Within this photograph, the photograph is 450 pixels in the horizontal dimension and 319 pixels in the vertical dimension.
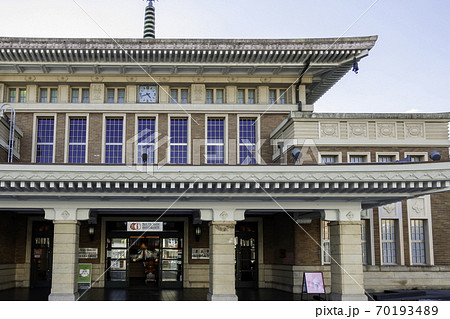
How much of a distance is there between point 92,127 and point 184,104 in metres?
4.72

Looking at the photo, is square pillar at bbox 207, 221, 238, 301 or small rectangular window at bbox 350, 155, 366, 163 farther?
small rectangular window at bbox 350, 155, 366, 163

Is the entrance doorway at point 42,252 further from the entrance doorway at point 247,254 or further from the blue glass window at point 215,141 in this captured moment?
the entrance doorway at point 247,254

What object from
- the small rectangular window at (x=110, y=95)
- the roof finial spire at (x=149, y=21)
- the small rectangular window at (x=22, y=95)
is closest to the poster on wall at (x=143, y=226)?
the small rectangular window at (x=110, y=95)

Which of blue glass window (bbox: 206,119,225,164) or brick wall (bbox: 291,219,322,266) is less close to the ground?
blue glass window (bbox: 206,119,225,164)

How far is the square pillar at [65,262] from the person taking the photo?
17672 millimetres

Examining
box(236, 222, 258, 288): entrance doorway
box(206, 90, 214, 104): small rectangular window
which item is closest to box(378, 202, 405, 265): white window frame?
box(236, 222, 258, 288): entrance doorway

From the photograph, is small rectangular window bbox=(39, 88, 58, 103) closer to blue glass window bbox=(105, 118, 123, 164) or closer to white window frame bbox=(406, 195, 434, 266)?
blue glass window bbox=(105, 118, 123, 164)

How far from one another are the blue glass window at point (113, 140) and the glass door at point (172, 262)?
491 centimetres

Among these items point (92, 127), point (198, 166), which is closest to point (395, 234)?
point (198, 166)

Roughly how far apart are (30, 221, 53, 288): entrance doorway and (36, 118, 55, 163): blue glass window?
3.43 meters

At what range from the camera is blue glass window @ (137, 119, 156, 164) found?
965 inches

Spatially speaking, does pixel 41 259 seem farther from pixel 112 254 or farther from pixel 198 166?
pixel 198 166

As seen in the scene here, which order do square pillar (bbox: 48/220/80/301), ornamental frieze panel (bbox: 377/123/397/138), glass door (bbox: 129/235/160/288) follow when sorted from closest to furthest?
1. square pillar (bbox: 48/220/80/301)
2. ornamental frieze panel (bbox: 377/123/397/138)
3. glass door (bbox: 129/235/160/288)

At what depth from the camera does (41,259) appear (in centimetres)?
2525
